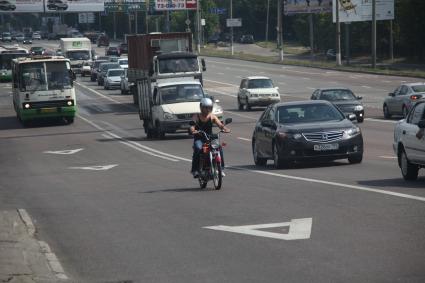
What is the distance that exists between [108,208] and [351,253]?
6261mm

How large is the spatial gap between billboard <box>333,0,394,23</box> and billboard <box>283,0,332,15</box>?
638 centimetres

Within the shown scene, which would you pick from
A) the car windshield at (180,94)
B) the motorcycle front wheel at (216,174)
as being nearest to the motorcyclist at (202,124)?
the motorcycle front wheel at (216,174)

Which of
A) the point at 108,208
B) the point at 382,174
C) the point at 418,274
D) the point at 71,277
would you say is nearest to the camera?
the point at 418,274

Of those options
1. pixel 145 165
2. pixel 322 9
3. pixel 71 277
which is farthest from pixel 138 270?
pixel 322 9

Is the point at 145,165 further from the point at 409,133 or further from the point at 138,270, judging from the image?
the point at 138,270

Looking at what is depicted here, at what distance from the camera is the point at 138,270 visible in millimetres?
10602

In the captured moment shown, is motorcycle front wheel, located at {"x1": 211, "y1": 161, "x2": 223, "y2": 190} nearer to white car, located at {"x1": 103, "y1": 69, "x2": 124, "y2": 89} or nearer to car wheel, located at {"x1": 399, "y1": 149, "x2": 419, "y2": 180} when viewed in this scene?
car wheel, located at {"x1": 399, "y1": 149, "x2": 419, "y2": 180}

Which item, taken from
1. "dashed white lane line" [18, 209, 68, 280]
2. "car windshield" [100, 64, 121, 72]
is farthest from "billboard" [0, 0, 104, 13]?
"dashed white lane line" [18, 209, 68, 280]

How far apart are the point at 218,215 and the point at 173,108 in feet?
72.7

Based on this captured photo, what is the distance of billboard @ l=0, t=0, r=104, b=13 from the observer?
147m

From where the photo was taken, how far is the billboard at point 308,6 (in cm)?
9735

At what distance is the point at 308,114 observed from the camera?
23266 mm

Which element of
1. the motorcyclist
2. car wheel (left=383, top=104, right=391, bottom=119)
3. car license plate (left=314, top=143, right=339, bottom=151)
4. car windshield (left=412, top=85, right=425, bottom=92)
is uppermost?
the motorcyclist

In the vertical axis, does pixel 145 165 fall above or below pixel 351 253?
below
